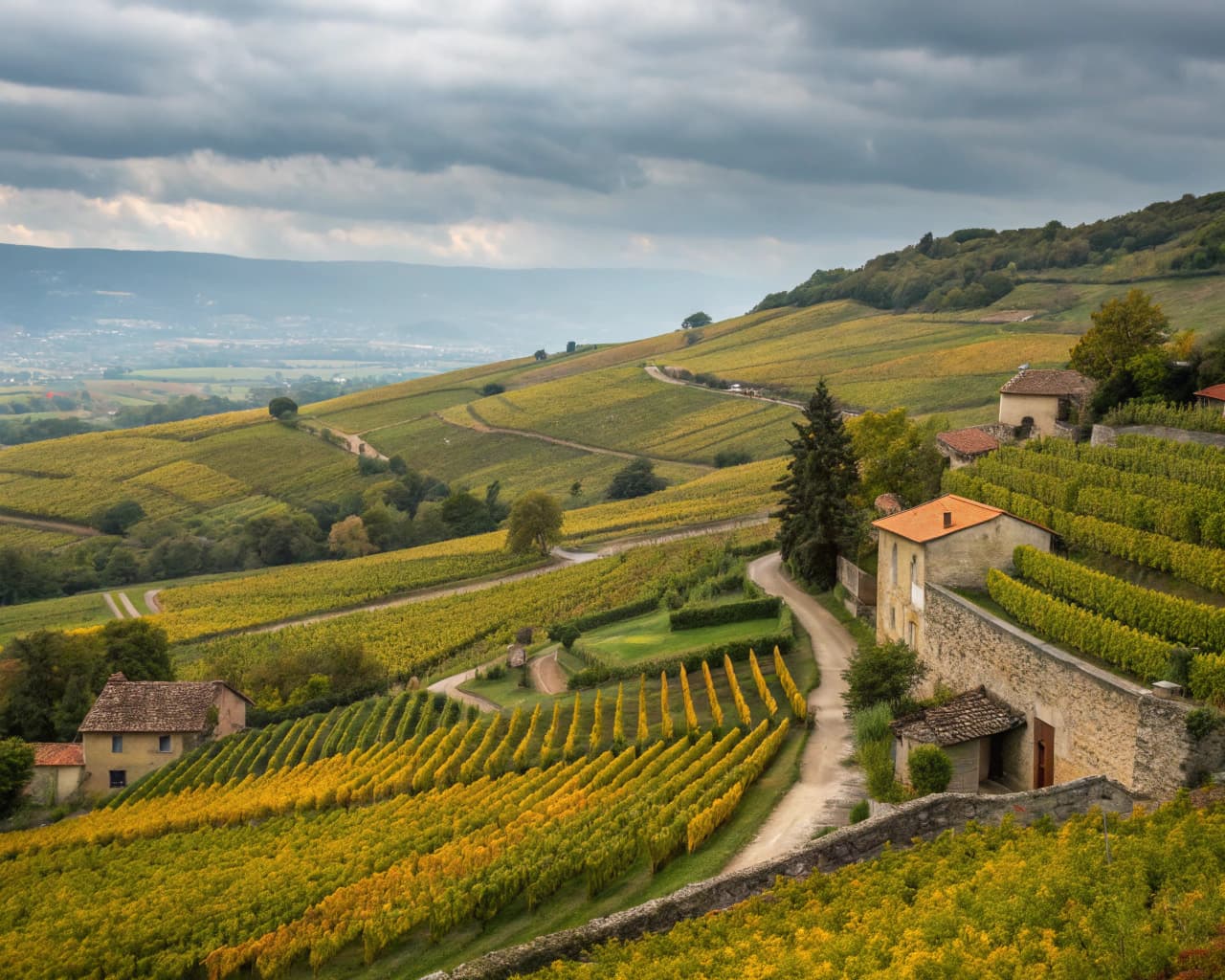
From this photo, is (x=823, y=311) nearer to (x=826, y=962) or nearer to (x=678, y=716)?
(x=678, y=716)

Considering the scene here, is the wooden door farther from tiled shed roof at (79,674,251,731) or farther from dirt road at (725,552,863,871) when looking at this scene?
tiled shed roof at (79,674,251,731)

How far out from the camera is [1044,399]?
4747 centimetres

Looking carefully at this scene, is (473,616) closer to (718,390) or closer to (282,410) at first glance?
(718,390)

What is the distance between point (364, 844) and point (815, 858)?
12376 mm

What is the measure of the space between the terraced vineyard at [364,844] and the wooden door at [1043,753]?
6028 mm

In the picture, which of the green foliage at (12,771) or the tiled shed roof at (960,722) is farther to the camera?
the green foliage at (12,771)

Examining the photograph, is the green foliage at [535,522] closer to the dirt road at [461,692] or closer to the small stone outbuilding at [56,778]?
the dirt road at [461,692]

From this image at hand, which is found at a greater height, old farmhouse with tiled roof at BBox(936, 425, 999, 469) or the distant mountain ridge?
the distant mountain ridge

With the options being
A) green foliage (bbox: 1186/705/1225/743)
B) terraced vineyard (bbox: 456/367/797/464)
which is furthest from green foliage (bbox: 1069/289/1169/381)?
terraced vineyard (bbox: 456/367/797/464)

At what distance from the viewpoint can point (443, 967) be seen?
744 inches

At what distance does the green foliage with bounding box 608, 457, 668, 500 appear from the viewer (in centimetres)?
9419

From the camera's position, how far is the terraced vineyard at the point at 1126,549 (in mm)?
21781

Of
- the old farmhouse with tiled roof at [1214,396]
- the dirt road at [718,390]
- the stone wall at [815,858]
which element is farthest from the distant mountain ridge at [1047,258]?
the stone wall at [815,858]

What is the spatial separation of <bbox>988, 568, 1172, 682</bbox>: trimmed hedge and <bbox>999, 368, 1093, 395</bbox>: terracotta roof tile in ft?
72.0
